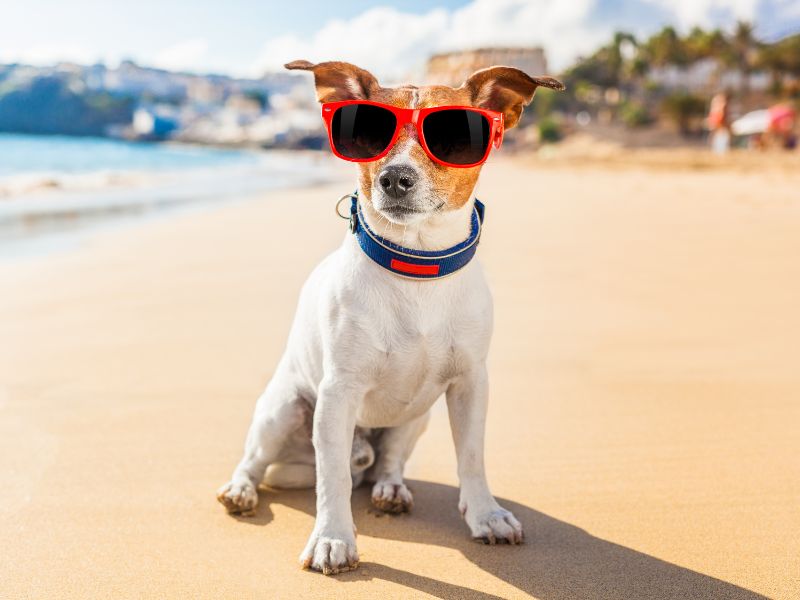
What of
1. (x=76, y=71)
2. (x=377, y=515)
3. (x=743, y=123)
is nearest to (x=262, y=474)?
(x=377, y=515)

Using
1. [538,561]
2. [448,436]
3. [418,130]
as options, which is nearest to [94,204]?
[448,436]

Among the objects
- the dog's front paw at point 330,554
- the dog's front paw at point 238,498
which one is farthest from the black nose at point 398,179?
the dog's front paw at point 238,498

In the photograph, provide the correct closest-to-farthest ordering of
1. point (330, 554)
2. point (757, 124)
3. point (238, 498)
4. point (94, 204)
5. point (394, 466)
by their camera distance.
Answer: point (330, 554) < point (238, 498) < point (394, 466) < point (94, 204) < point (757, 124)

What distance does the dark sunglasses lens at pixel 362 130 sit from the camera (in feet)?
7.78

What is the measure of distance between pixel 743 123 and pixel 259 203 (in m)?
25.5

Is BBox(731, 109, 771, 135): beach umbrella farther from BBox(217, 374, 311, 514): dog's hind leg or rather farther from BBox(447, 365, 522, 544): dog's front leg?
BBox(217, 374, 311, 514): dog's hind leg

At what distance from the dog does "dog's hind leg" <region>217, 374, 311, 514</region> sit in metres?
0.20

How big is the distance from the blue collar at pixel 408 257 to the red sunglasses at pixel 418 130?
24 cm

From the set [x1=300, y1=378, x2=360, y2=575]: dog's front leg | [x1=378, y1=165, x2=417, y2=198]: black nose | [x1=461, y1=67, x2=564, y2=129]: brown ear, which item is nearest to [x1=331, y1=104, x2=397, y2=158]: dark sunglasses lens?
[x1=378, y1=165, x2=417, y2=198]: black nose

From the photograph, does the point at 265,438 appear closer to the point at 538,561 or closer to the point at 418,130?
the point at 538,561

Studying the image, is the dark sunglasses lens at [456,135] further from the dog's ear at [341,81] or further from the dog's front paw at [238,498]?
the dog's front paw at [238,498]

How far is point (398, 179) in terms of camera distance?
2.29 m

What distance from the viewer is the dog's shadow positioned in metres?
2.17

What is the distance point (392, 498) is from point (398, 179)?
1.16m
